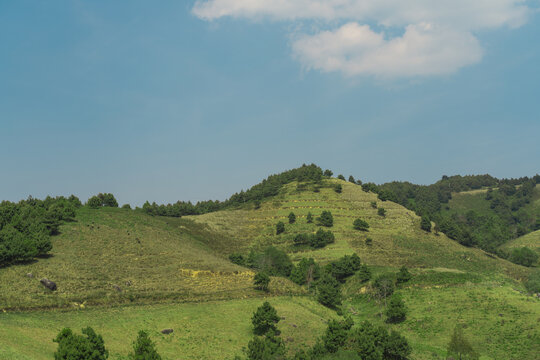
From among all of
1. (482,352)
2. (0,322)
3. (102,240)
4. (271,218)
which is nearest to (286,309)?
(482,352)

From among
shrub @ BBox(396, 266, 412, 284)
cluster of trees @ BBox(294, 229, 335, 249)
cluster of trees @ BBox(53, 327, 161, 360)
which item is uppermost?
cluster of trees @ BBox(294, 229, 335, 249)

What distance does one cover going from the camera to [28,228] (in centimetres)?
9350

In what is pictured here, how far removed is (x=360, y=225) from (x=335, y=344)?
3792 inches

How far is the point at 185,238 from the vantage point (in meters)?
135

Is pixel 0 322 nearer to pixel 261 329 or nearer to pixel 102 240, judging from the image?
pixel 261 329

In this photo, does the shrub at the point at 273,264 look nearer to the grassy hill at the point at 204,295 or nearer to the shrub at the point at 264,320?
the grassy hill at the point at 204,295

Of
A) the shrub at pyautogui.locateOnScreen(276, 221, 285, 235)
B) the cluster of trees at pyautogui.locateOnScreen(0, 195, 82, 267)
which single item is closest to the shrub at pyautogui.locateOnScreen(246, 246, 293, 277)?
the shrub at pyautogui.locateOnScreen(276, 221, 285, 235)

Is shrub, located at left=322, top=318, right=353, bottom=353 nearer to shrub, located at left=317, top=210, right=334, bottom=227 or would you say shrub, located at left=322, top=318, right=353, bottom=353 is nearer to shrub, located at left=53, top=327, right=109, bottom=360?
shrub, located at left=53, top=327, right=109, bottom=360

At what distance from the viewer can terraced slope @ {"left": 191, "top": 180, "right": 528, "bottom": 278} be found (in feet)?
400

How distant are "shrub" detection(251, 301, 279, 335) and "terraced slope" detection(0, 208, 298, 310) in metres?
15.4

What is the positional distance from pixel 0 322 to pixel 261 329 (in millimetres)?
36920

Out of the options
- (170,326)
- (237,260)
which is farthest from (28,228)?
(237,260)

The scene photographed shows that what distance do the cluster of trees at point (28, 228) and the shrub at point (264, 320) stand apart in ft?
165

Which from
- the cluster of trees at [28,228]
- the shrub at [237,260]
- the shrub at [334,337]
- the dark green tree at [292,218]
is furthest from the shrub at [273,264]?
the cluster of trees at [28,228]
